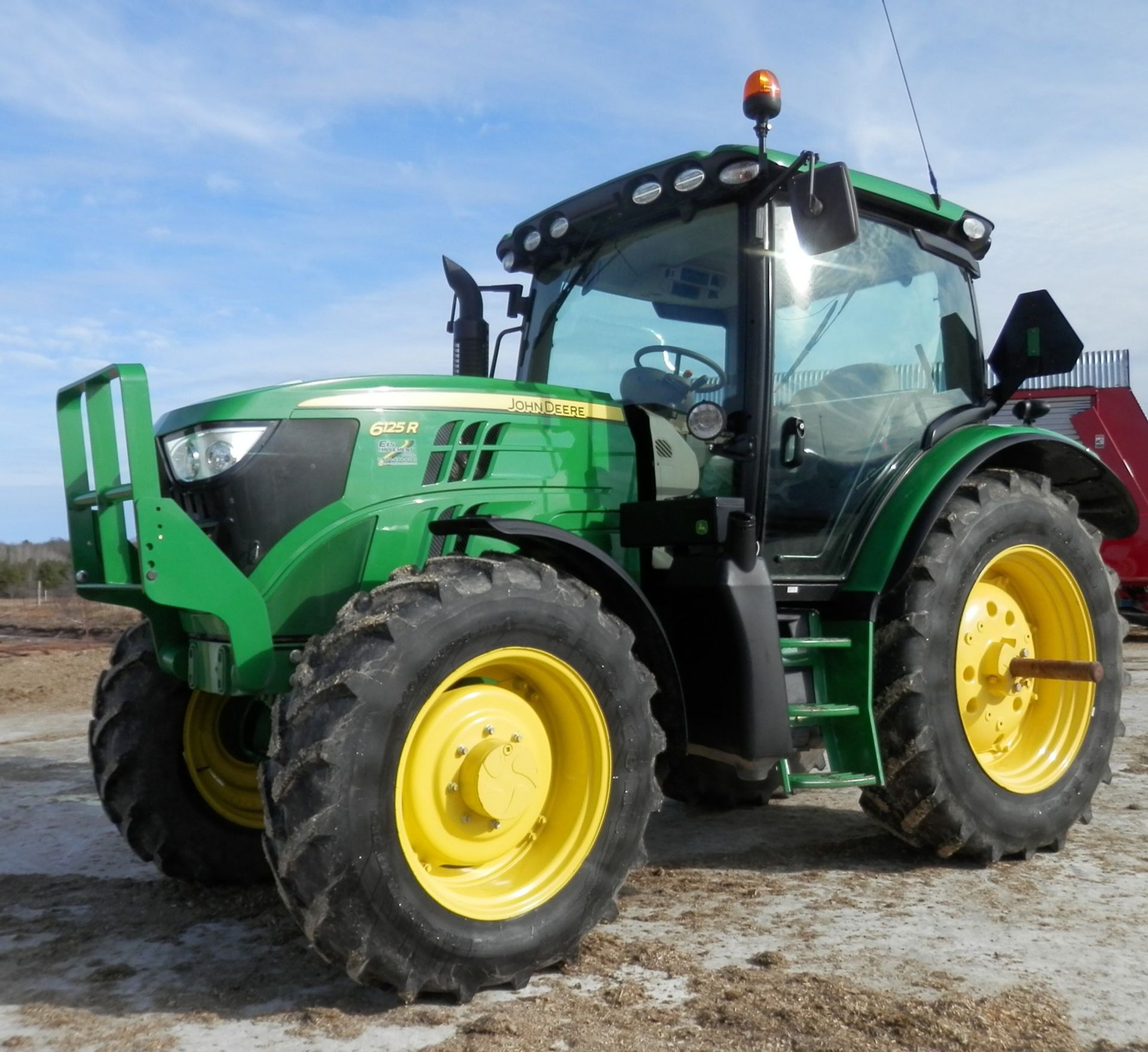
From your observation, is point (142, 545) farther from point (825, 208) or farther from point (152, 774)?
point (825, 208)

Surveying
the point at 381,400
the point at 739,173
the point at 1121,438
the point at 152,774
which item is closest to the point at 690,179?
the point at 739,173

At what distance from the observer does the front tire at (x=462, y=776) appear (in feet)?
9.28

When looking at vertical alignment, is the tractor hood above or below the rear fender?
above

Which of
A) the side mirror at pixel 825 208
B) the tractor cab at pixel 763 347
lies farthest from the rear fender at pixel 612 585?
the side mirror at pixel 825 208

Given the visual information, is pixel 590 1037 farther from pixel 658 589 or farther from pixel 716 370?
pixel 716 370

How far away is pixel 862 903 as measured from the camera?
3771mm

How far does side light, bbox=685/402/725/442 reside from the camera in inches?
156

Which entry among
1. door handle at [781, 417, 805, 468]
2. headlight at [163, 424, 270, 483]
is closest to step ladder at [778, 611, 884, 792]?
door handle at [781, 417, 805, 468]

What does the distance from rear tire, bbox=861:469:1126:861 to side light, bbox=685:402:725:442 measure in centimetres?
87

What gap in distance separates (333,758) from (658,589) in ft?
4.98

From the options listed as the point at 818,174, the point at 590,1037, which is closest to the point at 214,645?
the point at 590,1037

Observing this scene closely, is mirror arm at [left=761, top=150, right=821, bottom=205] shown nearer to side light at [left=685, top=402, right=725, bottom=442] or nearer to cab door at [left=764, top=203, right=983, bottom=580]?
cab door at [left=764, top=203, right=983, bottom=580]

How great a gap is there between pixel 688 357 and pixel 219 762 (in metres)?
2.20

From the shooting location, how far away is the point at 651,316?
438 cm
